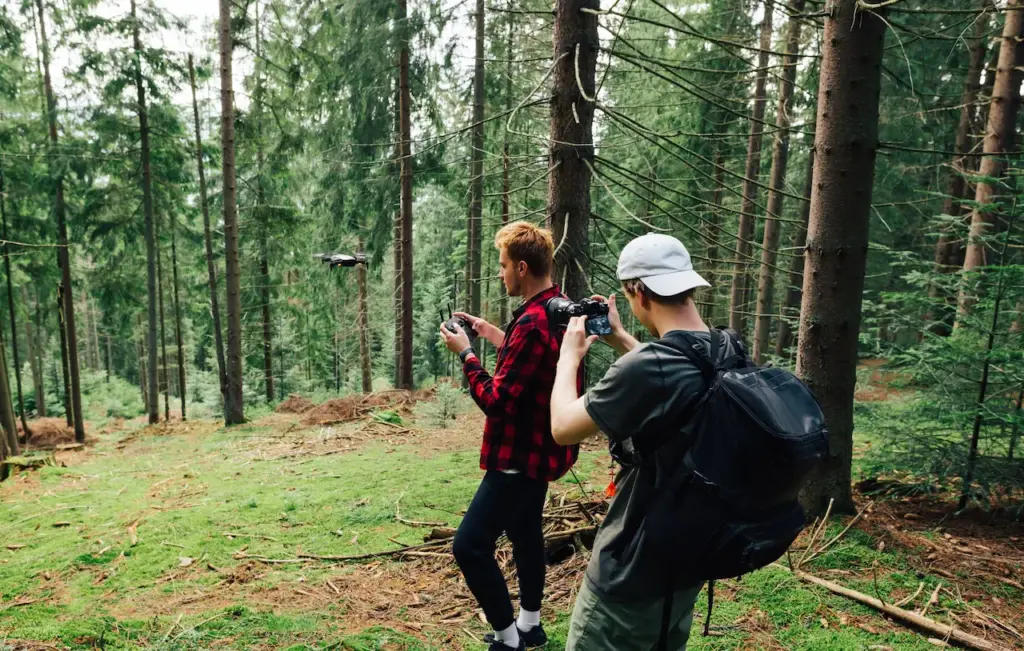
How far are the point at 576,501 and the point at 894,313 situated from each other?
3025 mm

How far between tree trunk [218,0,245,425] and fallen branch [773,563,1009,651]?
467 inches

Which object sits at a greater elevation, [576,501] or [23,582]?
[576,501]

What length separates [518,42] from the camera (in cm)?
1482

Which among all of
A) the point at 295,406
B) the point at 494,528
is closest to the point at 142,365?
the point at 295,406

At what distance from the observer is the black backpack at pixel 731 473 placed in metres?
1.57

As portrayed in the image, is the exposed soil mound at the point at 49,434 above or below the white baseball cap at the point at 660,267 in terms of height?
below

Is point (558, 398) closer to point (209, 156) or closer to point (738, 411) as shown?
point (738, 411)

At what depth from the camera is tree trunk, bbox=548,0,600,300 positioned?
3.73m

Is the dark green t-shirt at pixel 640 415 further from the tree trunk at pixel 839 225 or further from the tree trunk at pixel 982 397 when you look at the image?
the tree trunk at pixel 982 397

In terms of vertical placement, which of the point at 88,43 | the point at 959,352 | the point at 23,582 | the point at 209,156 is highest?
the point at 88,43

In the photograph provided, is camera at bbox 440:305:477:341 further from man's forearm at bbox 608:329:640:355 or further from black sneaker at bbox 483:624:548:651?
black sneaker at bbox 483:624:548:651

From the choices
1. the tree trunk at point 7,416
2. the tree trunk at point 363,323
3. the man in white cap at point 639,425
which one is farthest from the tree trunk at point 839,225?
the tree trunk at point 363,323

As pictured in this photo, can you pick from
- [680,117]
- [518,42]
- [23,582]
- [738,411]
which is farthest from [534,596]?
[518,42]

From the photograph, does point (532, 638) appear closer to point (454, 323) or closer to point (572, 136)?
point (454, 323)
